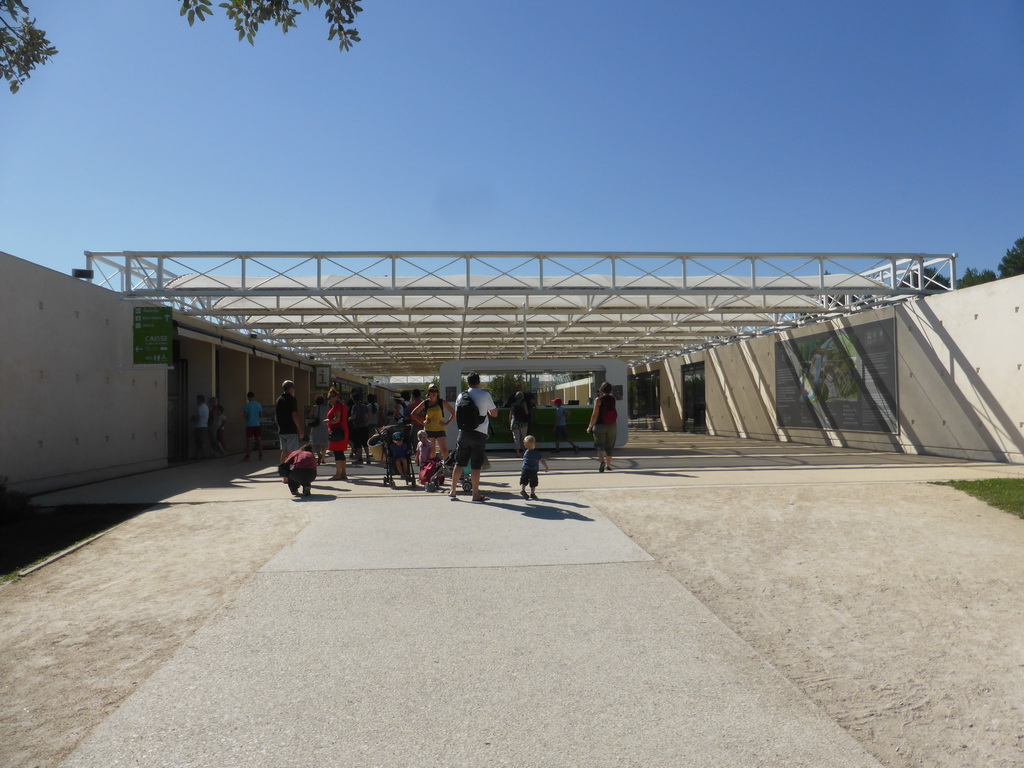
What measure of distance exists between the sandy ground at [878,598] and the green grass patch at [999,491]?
206 mm

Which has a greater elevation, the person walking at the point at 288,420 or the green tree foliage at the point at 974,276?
the green tree foliage at the point at 974,276

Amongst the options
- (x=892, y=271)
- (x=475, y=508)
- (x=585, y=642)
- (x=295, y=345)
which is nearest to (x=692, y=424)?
(x=892, y=271)

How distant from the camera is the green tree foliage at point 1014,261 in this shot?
6164 cm

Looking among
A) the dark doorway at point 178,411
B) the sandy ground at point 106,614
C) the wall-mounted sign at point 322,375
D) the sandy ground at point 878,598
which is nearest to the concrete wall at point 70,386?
the dark doorway at point 178,411

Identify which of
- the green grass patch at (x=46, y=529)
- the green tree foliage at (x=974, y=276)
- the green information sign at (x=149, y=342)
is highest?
the green tree foliage at (x=974, y=276)

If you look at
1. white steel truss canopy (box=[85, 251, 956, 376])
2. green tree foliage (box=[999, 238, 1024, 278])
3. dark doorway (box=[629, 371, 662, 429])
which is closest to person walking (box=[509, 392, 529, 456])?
white steel truss canopy (box=[85, 251, 956, 376])

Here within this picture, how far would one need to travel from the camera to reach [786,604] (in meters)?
4.80

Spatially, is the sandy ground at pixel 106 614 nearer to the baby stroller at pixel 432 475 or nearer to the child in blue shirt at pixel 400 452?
the baby stroller at pixel 432 475

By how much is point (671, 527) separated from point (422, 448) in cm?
454

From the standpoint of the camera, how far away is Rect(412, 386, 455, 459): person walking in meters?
10.1

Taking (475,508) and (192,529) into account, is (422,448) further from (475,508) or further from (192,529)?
(192,529)

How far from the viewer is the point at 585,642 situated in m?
4.06

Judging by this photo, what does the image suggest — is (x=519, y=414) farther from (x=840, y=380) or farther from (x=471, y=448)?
(x=840, y=380)

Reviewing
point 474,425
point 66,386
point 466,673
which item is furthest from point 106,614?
point 66,386
